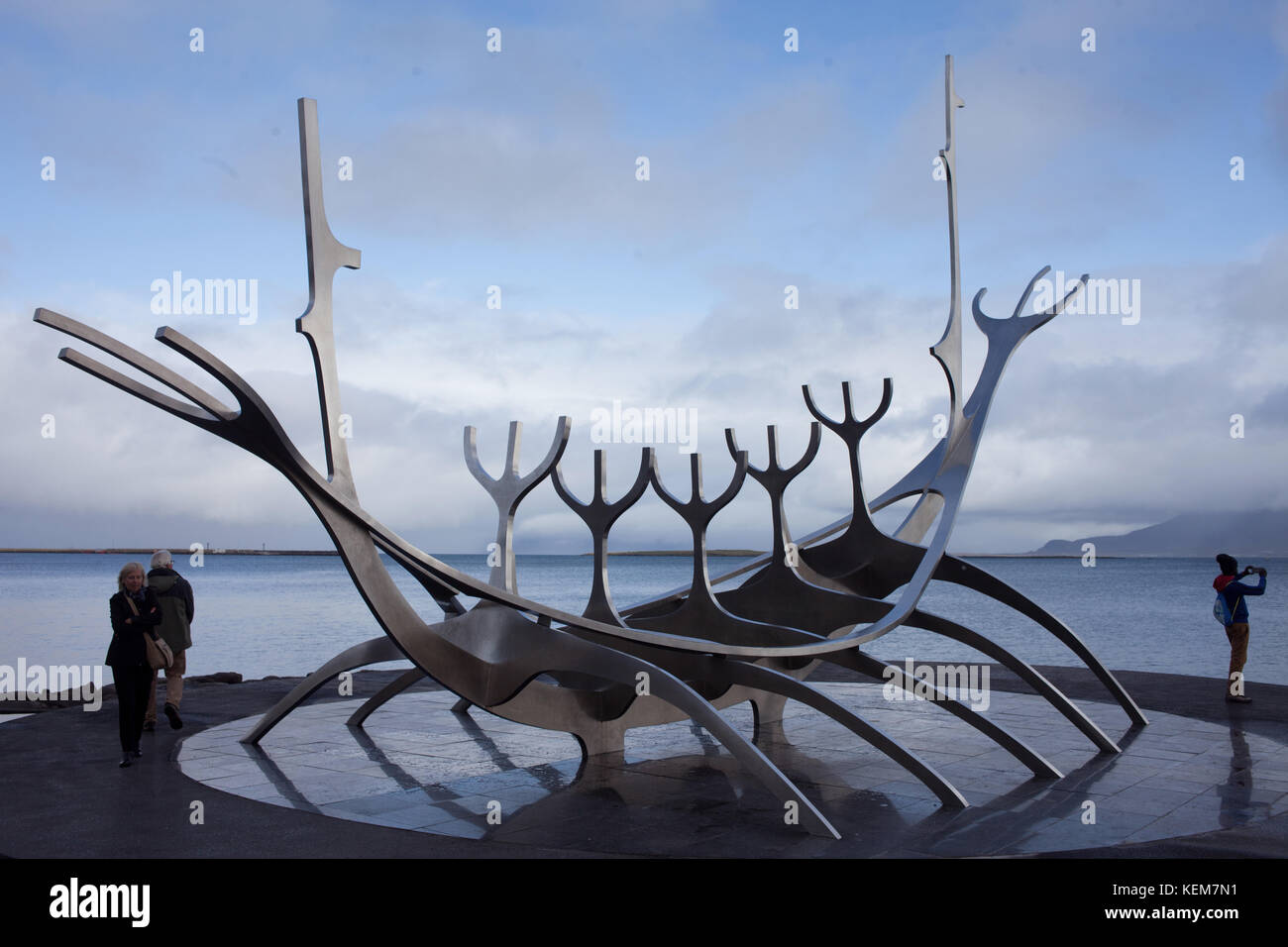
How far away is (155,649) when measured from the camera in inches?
362

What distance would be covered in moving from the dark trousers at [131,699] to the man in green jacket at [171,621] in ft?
4.67

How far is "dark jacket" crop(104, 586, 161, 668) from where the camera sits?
8.43 meters

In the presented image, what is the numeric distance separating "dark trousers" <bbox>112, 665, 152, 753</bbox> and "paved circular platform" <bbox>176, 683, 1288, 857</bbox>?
Answer: 512 mm

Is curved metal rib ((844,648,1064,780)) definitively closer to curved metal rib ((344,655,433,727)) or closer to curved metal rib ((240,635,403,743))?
curved metal rib ((240,635,403,743))

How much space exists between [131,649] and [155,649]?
72 cm

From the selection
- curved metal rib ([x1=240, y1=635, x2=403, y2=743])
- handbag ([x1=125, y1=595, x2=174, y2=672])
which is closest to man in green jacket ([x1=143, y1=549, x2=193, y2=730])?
handbag ([x1=125, y1=595, x2=174, y2=672])

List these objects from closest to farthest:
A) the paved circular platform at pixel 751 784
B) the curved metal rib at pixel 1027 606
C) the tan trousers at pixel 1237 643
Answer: the paved circular platform at pixel 751 784
the curved metal rib at pixel 1027 606
the tan trousers at pixel 1237 643

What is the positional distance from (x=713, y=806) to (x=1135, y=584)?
238 feet

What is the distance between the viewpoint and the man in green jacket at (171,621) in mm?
10352
